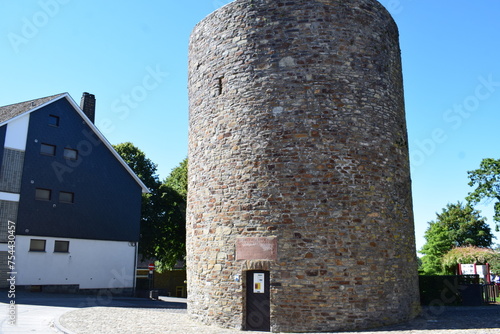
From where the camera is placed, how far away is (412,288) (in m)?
11.7

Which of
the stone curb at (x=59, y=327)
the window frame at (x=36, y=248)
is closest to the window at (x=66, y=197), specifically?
the window frame at (x=36, y=248)

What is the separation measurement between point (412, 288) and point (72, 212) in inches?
694

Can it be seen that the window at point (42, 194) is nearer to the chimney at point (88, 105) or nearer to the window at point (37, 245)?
the window at point (37, 245)

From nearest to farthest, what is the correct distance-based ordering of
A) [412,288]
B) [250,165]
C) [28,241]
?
[250,165] → [412,288] → [28,241]

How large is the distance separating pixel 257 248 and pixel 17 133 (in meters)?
16.2

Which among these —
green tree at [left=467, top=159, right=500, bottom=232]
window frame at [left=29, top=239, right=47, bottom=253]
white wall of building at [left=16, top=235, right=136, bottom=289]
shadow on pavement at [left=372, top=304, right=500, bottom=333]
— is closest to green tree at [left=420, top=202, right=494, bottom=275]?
green tree at [left=467, top=159, right=500, bottom=232]

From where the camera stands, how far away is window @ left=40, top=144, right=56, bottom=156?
878 inches

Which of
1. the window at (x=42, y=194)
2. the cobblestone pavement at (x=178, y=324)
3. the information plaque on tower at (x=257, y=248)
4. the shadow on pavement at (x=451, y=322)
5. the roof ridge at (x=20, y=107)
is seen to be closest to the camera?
the cobblestone pavement at (x=178, y=324)

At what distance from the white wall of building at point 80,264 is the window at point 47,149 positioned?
4.34m

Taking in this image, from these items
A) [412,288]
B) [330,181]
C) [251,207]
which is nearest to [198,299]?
[251,207]

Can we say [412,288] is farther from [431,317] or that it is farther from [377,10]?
[377,10]

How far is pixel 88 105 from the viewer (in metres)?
27.1

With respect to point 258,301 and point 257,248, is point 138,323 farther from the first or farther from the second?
point 257,248

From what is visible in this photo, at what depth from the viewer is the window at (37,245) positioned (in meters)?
21.0
